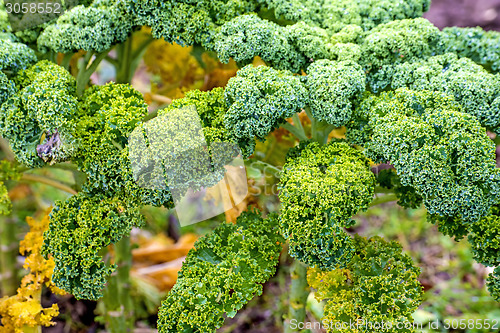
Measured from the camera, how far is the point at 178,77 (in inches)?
88.4

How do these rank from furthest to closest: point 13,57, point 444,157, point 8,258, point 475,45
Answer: point 8,258, point 475,45, point 13,57, point 444,157

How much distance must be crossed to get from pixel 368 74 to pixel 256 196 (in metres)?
0.74

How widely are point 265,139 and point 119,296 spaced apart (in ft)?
3.42

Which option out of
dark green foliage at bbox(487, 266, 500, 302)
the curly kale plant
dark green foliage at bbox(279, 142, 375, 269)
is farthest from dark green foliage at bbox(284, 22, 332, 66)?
A: dark green foliage at bbox(487, 266, 500, 302)

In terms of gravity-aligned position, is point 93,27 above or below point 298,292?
above

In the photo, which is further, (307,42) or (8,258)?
(8,258)

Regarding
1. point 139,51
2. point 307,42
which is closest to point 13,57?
point 139,51

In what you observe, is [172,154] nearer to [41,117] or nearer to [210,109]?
[210,109]

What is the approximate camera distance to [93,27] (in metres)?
1.53

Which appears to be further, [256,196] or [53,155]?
[256,196]

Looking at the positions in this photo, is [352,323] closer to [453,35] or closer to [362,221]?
→ [453,35]

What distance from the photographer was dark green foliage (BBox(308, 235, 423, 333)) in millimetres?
1321

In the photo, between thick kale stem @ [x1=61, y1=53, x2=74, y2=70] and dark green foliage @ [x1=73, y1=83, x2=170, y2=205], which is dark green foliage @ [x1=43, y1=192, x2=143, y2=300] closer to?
dark green foliage @ [x1=73, y1=83, x2=170, y2=205]

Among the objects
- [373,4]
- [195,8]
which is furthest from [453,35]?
[195,8]
